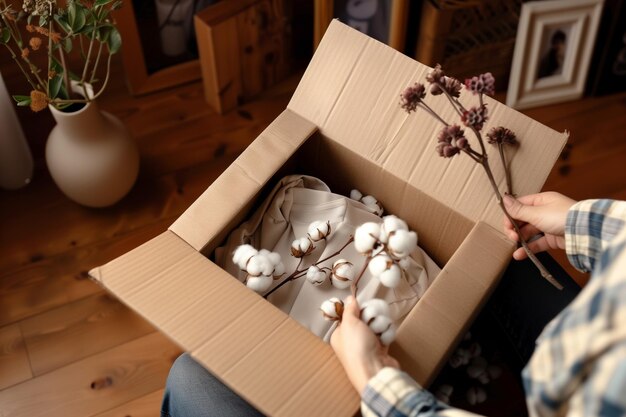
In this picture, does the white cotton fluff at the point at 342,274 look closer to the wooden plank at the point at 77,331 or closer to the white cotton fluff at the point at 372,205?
the white cotton fluff at the point at 372,205

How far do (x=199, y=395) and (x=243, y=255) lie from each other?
0.23 meters

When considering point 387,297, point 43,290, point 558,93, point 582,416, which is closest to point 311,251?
point 387,297

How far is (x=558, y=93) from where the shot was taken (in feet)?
6.02

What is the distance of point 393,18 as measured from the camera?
1.70 metres

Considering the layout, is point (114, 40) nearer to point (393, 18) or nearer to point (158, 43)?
point (158, 43)

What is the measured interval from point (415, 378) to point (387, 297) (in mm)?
163

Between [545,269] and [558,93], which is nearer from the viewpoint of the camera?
[545,269]

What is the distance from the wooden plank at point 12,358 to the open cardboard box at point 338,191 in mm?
668

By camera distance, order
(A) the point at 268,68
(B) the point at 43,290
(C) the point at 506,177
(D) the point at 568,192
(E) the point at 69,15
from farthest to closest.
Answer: (A) the point at 268,68, (D) the point at 568,192, (B) the point at 43,290, (E) the point at 69,15, (C) the point at 506,177

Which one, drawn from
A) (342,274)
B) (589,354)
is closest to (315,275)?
(342,274)

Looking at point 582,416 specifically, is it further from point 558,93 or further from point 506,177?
point 558,93

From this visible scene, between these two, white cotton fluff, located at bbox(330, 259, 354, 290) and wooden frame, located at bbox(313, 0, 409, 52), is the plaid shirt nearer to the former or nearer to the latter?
white cotton fluff, located at bbox(330, 259, 354, 290)

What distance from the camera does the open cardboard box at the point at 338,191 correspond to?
2.68 ft

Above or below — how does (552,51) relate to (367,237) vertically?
below
